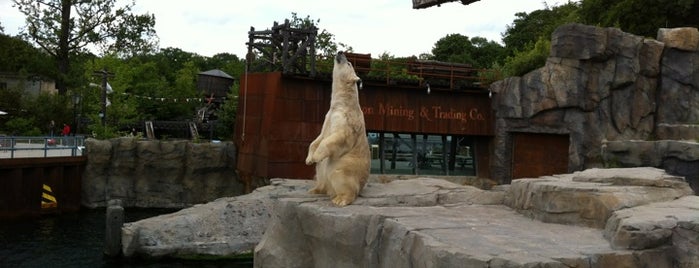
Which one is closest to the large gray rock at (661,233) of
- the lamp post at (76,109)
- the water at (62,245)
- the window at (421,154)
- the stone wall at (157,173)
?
the water at (62,245)

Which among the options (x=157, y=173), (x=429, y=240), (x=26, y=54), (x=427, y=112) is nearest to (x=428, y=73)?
(x=427, y=112)

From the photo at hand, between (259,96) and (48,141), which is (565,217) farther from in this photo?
(48,141)

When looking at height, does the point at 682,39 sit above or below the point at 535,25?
below

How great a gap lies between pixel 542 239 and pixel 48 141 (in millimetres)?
20223

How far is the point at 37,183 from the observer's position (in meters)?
18.9

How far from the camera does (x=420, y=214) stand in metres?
6.48

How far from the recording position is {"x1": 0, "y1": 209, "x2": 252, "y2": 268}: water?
12898 millimetres

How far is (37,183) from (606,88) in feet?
60.6

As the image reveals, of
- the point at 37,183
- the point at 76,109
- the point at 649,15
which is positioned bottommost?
the point at 37,183

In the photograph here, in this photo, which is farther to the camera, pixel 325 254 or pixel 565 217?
pixel 325 254

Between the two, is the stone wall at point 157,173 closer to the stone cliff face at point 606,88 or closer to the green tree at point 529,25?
the stone cliff face at point 606,88

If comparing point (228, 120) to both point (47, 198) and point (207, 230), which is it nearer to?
point (47, 198)

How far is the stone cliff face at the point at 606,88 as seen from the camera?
17469 millimetres

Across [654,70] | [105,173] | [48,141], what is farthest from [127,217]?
[654,70]
